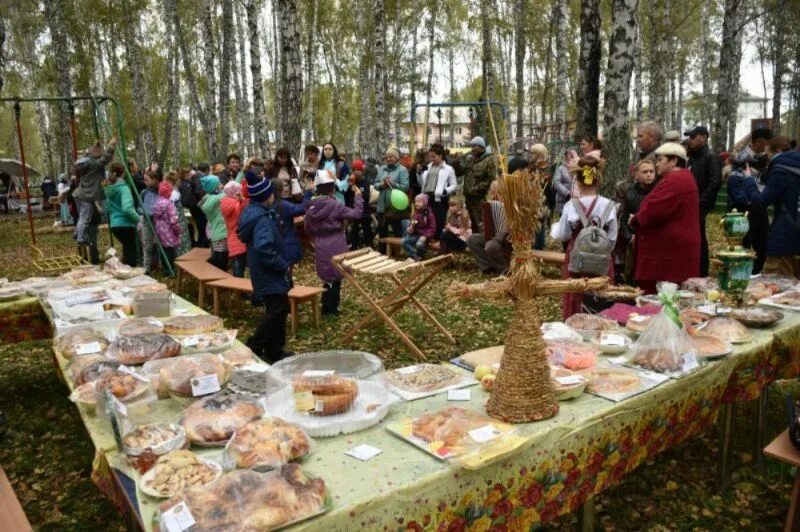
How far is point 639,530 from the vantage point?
2.85 m

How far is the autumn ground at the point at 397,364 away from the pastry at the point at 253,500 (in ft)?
5.88

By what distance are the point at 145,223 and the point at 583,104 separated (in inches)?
289

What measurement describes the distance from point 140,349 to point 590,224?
3287 mm

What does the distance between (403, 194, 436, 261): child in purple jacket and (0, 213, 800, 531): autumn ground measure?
119 inches

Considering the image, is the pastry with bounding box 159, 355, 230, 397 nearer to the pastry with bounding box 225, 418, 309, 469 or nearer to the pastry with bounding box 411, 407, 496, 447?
the pastry with bounding box 225, 418, 309, 469

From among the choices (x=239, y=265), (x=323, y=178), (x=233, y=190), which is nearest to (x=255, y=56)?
(x=233, y=190)

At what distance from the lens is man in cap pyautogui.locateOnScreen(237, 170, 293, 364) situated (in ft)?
14.8

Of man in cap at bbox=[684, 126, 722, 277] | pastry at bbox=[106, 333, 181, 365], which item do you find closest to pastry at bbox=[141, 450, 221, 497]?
pastry at bbox=[106, 333, 181, 365]

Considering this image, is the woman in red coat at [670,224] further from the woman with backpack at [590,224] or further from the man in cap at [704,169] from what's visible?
the man in cap at [704,169]

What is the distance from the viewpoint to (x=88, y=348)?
9.90ft

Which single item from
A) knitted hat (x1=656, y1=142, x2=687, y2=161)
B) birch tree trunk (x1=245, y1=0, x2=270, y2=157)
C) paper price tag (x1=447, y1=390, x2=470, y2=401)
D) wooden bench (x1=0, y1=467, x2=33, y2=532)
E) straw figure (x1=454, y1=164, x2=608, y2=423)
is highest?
birch tree trunk (x1=245, y1=0, x2=270, y2=157)

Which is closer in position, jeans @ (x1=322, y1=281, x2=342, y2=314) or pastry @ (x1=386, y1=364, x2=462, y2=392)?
pastry @ (x1=386, y1=364, x2=462, y2=392)

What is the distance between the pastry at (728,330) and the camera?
117 inches

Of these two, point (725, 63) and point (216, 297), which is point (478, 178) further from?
point (725, 63)
